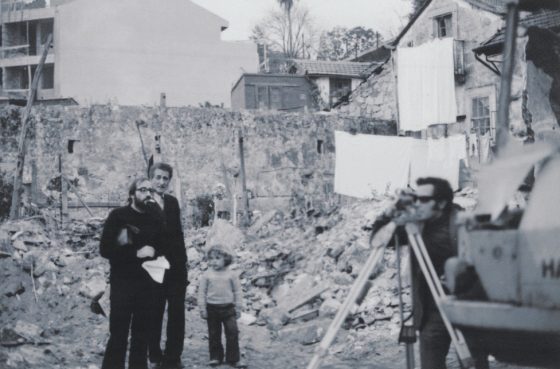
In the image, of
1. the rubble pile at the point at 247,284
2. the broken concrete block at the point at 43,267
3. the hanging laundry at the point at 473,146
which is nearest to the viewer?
the rubble pile at the point at 247,284

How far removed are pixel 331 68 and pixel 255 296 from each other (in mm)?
23320

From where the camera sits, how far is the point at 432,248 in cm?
450

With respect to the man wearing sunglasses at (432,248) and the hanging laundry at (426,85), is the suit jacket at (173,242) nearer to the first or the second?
the man wearing sunglasses at (432,248)

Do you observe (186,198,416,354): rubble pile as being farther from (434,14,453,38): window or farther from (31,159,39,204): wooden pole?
(434,14,453,38): window

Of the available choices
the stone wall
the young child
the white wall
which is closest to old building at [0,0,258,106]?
the white wall

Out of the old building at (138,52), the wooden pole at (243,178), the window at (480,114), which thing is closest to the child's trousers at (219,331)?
the wooden pole at (243,178)

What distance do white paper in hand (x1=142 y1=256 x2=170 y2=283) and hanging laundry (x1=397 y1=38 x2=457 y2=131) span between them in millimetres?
17490

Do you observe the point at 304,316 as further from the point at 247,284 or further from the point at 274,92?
the point at 274,92

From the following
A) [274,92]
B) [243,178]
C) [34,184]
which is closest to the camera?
[34,184]

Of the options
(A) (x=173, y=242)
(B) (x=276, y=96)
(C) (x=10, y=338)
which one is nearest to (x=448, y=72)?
(B) (x=276, y=96)

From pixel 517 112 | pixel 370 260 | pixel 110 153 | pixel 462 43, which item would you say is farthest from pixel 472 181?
pixel 370 260

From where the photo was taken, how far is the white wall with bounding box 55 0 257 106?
1232 inches

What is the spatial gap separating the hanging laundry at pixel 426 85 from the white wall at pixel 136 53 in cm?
1200

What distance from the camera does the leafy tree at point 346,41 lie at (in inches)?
1871
